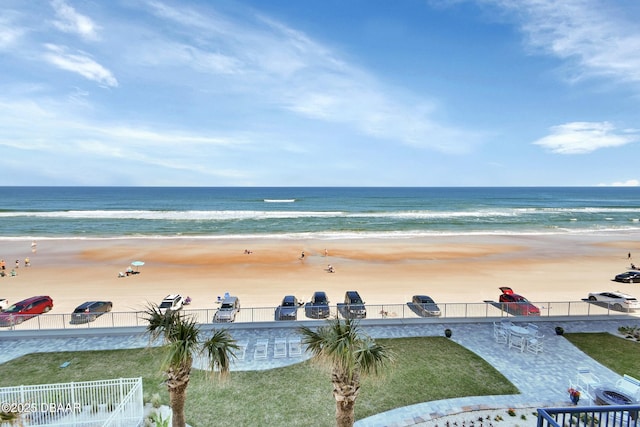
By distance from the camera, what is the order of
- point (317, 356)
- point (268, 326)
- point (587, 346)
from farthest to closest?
1. point (268, 326)
2. point (587, 346)
3. point (317, 356)

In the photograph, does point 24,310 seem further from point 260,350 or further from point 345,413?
point 345,413

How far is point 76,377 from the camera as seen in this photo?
1330 centimetres

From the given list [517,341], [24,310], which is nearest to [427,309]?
[517,341]

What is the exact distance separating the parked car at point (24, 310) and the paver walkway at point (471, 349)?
3.94ft

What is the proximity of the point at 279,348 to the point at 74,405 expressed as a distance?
752cm

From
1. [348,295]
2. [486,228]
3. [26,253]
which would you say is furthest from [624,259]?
[26,253]

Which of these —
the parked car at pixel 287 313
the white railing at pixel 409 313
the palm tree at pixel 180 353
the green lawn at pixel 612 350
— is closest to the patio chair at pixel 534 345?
the green lawn at pixel 612 350

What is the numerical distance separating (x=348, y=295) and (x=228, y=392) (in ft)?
35.3

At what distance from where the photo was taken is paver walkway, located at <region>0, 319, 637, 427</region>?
1166cm

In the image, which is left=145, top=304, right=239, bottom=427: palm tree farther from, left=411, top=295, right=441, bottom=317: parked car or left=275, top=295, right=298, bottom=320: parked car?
left=411, top=295, right=441, bottom=317: parked car

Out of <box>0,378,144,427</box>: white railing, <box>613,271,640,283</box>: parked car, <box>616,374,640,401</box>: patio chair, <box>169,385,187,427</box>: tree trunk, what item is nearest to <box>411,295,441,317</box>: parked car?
<box>616,374,640,401</box>: patio chair

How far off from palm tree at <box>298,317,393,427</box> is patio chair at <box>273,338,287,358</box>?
685 cm

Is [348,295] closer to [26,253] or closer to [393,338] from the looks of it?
[393,338]

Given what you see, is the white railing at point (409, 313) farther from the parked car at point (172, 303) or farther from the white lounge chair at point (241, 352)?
the white lounge chair at point (241, 352)
